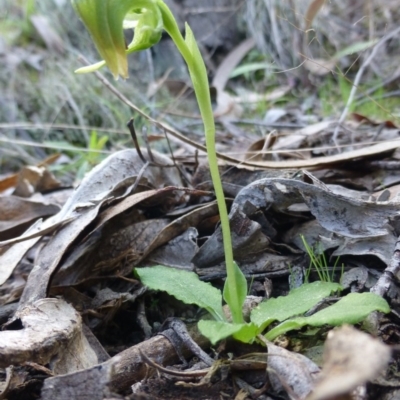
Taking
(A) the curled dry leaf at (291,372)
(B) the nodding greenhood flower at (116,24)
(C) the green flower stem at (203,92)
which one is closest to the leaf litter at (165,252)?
(A) the curled dry leaf at (291,372)

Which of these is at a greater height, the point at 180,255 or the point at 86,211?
the point at 86,211

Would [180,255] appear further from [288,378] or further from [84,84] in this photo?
[84,84]

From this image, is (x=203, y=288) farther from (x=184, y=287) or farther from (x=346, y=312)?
(x=346, y=312)

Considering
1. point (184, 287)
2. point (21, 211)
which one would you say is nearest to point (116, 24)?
point (184, 287)

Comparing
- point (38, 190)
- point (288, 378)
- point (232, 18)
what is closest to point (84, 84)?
point (232, 18)

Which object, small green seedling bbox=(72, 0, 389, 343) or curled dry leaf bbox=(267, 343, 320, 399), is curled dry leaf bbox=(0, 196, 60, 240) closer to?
small green seedling bbox=(72, 0, 389, 343)

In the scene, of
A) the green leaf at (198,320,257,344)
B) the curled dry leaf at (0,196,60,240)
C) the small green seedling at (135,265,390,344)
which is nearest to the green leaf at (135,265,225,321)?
the small green seedling at (135,265,390,344)
